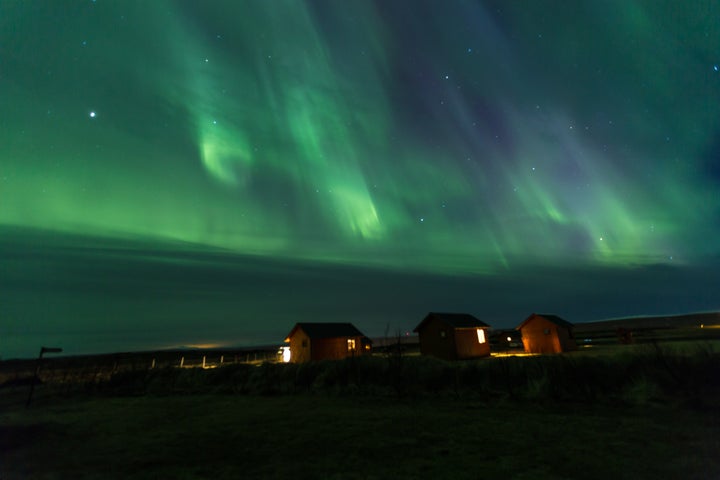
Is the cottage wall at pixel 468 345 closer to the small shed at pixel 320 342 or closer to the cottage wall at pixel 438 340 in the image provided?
the cottage wall at pixel 438 340

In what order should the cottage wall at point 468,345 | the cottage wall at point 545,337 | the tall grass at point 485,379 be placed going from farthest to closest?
the cottage wall at point 545,337 → the cottage wall at point 468,345 → the tall grass at point 485,379

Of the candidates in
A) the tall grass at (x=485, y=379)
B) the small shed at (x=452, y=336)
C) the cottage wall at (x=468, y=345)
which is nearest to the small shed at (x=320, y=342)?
the small shed at (x=452, y=336)

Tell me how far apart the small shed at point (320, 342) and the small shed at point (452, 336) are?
977cm

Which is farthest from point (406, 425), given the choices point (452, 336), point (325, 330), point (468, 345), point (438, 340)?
point (325, 330)

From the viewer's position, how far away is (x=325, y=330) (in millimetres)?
47688

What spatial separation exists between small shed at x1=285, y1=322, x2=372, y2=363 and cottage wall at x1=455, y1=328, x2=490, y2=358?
13.2 metres

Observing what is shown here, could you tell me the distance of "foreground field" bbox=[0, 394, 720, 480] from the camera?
7.69 m

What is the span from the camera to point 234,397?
20656 millimetres

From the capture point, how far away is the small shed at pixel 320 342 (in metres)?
44.3

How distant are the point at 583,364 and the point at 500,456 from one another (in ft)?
37.1

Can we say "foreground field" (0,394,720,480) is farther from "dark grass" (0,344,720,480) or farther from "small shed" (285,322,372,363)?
"small shed" (285,322,372,363)

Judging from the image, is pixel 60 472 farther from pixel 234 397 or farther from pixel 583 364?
pixel 583 364

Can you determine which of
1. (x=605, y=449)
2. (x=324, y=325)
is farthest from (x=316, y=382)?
(x=324, y=325)

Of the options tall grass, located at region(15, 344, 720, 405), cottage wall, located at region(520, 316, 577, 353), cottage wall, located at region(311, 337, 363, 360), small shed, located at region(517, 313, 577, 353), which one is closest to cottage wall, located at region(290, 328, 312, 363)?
cottage wall, located at region(311, 337, 363, 360)
